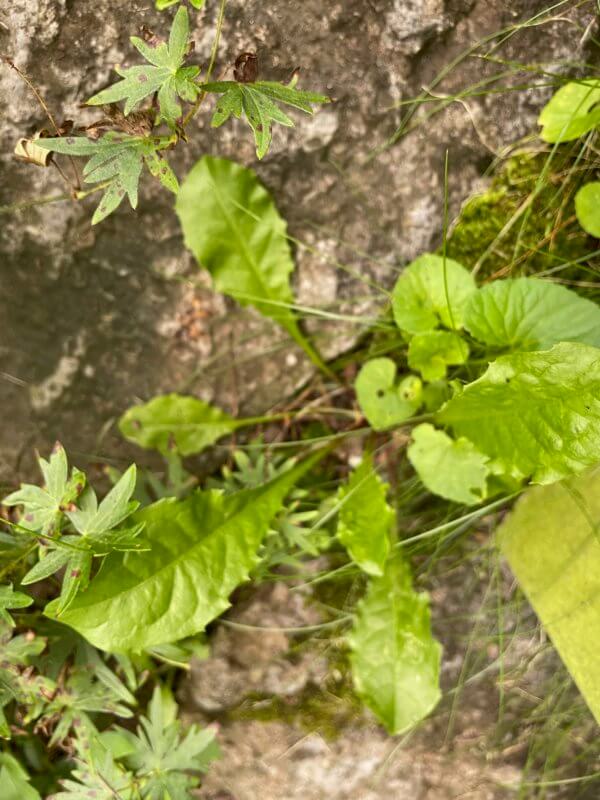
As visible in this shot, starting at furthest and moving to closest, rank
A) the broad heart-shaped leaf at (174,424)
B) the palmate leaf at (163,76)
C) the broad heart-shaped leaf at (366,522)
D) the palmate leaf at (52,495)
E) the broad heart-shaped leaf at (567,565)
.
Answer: the broad heart-shaped leaf at (174,424)
the broad heart-shaped leaf at (366,522)
the broad heart-shaped leaf at (567,565)
the palmate leaf at (52,495)
the palmate leaf at (163,76)

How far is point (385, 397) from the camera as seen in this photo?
1279 mm

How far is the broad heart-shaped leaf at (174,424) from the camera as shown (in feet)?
4.45

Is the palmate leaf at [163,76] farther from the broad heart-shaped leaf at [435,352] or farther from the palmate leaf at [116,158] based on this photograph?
the broad heart-shaped leaf at [435,352]

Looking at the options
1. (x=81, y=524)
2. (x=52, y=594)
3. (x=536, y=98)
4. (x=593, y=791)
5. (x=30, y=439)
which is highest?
(x=536, y=98)

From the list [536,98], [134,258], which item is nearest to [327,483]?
[134,258]

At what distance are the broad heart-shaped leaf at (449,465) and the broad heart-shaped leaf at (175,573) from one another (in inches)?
11.2

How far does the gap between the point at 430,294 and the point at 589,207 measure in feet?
1.05

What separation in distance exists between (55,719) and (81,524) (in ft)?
1.58

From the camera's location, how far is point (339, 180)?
126 cm

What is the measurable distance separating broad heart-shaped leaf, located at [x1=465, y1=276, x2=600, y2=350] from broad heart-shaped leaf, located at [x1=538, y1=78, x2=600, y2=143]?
11.7 inches

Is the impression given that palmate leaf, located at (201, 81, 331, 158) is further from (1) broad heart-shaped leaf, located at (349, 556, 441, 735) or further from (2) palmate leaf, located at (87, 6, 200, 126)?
(1) broad heart-shaped leaf, located at (349, 556, 441, 735)

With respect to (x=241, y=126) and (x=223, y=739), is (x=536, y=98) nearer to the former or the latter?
(x=241, y=126)

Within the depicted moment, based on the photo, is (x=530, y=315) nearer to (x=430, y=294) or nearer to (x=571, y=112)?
(x=430, y=294)

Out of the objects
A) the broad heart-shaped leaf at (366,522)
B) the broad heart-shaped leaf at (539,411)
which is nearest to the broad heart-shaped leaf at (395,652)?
the broad heart-shaped leaf at (366,522)
